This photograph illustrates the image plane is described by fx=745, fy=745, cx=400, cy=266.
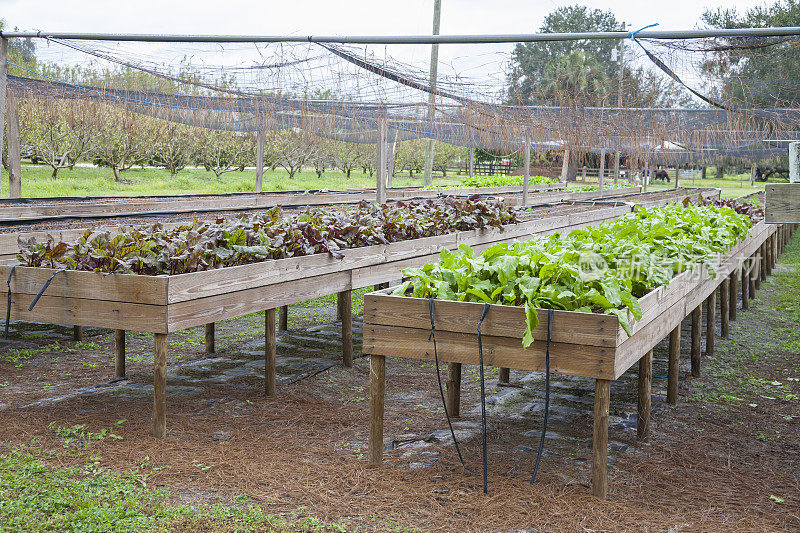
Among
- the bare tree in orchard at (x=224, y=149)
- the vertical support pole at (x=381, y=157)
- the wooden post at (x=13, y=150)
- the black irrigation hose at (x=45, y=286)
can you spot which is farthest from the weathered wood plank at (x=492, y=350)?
the bare tree in orchard at (x=224, y=149)

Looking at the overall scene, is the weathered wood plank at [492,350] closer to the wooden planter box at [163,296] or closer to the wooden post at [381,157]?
the wooden planter box at [163,296]

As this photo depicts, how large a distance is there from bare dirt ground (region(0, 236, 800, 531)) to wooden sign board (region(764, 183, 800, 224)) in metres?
1.44

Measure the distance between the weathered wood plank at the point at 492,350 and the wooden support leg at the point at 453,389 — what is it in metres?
1.14

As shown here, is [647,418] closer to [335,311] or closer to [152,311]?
[152,311]

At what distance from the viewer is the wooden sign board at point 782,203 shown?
3566 millimetres

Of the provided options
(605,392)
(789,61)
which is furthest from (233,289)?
(789,61)

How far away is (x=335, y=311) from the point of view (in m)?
9.29

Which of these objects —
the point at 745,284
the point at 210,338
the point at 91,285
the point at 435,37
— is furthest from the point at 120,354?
the point at 745,284

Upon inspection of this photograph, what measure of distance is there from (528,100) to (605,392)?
263 inches

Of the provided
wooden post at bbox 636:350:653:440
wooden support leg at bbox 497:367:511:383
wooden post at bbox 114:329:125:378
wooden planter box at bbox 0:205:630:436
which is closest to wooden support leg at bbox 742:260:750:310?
wooden support leg at bbox 497:367:511:383

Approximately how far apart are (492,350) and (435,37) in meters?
3.60

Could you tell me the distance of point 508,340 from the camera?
148 inches

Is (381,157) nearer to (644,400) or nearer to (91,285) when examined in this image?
(91,285)

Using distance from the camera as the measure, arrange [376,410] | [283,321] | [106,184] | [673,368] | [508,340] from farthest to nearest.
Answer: [106,184]
[283,321]
[673,368]
[376,410]
[508,340]
